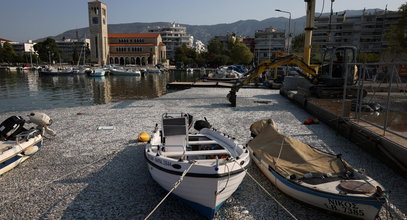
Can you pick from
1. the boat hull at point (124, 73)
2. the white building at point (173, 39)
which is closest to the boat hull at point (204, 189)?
the boat hull at point (124, 73)

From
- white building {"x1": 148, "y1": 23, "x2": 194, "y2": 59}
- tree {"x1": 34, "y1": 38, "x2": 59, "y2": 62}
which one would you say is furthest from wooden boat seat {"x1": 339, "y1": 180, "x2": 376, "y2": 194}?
white building {"x1": 148, "y1": 23, "x2": 194, "y2": 59}

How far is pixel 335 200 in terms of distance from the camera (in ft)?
19.3

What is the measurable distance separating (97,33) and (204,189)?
138 meters

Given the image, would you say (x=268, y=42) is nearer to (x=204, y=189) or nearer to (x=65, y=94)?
(x=65, y=94)

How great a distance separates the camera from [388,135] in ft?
33.0

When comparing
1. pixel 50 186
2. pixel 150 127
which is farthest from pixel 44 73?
pixel 50 186

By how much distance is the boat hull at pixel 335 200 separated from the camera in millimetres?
5488

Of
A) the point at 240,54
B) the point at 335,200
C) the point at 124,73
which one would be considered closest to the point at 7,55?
the point at 124,73

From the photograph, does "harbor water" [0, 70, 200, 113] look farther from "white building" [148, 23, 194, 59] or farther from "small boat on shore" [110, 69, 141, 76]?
"white building" [148, 23, 194, 59]

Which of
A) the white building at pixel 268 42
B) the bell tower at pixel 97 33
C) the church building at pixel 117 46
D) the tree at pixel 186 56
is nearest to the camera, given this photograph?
the bell tower at pixel 97 33

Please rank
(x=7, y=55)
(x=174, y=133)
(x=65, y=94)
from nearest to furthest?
1. (x=174, y=133)
2. (x=65, y=94)
3. (x=7, y=55)

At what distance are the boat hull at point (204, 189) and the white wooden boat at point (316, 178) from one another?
1.61 m

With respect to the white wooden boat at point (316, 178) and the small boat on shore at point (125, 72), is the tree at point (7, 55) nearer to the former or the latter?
the small boat on shore at point (125, 72)

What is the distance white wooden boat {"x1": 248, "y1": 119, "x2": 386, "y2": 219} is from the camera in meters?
5.64
